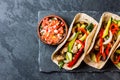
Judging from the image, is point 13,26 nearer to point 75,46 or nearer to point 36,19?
point 36,19

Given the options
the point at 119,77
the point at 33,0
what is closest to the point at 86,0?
the point at 33,0

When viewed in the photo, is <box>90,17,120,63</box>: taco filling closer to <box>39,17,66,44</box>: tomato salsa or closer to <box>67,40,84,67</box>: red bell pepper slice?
<box>67,40,84,67</box>: red bell pepper slice

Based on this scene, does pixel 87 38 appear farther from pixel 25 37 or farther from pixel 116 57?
pixel 25 37

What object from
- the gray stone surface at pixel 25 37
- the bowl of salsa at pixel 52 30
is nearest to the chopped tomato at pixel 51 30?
the bowl of salsa at pixel 52 30

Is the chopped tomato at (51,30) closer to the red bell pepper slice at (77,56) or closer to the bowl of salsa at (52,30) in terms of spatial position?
the bowl of salsa at (52,30)

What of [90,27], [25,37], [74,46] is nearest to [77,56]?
[74,46]

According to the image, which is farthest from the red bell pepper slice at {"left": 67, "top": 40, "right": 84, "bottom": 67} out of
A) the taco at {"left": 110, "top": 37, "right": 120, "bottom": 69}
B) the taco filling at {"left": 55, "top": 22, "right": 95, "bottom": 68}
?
the taco at {"left": 110, "top": 37, "right": 120, "bottom": 69}
